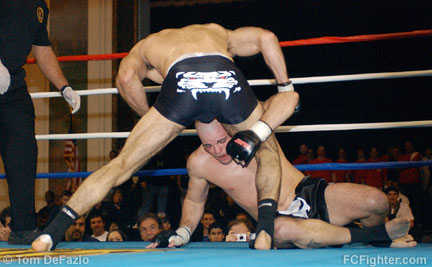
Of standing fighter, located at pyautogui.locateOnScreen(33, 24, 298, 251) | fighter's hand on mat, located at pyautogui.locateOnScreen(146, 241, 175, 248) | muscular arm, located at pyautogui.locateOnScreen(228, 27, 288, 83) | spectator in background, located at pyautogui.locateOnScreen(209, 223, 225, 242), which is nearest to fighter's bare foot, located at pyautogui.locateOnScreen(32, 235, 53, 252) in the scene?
standing fighter, located at pyautogui.locateOnScreen(33, 24, 298, 251)

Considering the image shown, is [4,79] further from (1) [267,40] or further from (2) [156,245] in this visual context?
(1) [267,40]

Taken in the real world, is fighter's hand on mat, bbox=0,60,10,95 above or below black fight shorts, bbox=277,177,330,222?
above

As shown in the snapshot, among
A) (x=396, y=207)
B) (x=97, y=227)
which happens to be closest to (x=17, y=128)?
(x=97, y=227)

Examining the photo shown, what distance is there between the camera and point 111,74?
6.45 metres

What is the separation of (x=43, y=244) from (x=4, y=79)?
97 cm

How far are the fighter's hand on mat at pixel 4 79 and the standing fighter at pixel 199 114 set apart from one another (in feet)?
1.91

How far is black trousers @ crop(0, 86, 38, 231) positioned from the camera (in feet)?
8.79

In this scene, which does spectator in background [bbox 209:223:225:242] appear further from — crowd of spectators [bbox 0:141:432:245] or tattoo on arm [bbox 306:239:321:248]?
tattoo on arm [bbox 306:239:321:248]

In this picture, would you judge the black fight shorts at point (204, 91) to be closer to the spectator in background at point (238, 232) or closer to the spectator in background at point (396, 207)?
the spectator in background at point (238, 232)

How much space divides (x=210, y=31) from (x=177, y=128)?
46 cm

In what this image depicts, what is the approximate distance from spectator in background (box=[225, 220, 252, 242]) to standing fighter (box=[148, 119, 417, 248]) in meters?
0.98

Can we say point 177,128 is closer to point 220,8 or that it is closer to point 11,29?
point 11,29

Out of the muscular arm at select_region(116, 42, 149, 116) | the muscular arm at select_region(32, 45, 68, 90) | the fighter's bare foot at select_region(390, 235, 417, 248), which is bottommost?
the fighter's bare foot at select_region(390, 235, 417, 248)

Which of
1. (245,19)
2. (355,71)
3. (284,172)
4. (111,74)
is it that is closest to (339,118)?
(355,71)
